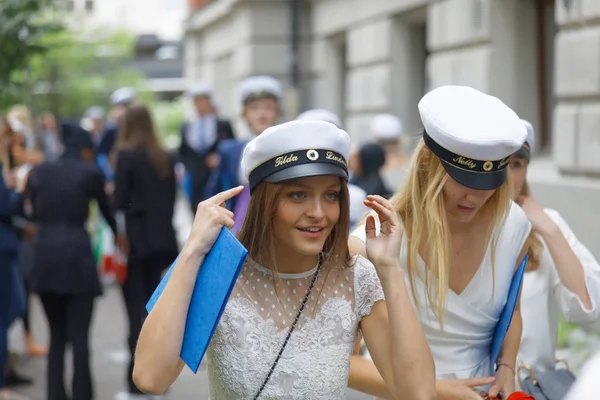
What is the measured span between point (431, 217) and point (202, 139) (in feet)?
25.8

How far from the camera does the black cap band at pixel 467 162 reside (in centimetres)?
344

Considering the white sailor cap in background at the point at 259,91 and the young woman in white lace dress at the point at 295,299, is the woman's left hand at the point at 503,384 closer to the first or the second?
the young woman in white lace dress at the point at 295,299

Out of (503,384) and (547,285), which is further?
(547,285)

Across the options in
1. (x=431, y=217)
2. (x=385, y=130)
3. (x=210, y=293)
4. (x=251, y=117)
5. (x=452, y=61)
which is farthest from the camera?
(x=452, y=61)

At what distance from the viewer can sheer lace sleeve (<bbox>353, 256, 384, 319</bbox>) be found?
315cm

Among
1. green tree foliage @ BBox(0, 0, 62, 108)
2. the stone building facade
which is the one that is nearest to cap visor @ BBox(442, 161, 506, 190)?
the stone building facade

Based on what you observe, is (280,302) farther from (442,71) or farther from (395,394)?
(442,71)

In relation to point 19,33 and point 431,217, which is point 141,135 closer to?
point 19,33

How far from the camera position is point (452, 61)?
11.8 metres

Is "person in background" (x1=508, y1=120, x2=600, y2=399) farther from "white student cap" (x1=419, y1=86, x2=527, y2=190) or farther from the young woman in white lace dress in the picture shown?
the young woman in white lace dress

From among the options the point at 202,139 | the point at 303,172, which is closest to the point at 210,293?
the point at 303,172

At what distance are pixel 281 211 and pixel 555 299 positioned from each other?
1.65 meters

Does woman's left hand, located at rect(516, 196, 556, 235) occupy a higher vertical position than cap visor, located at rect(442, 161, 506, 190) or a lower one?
lower

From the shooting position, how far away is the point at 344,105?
58.6 feet
